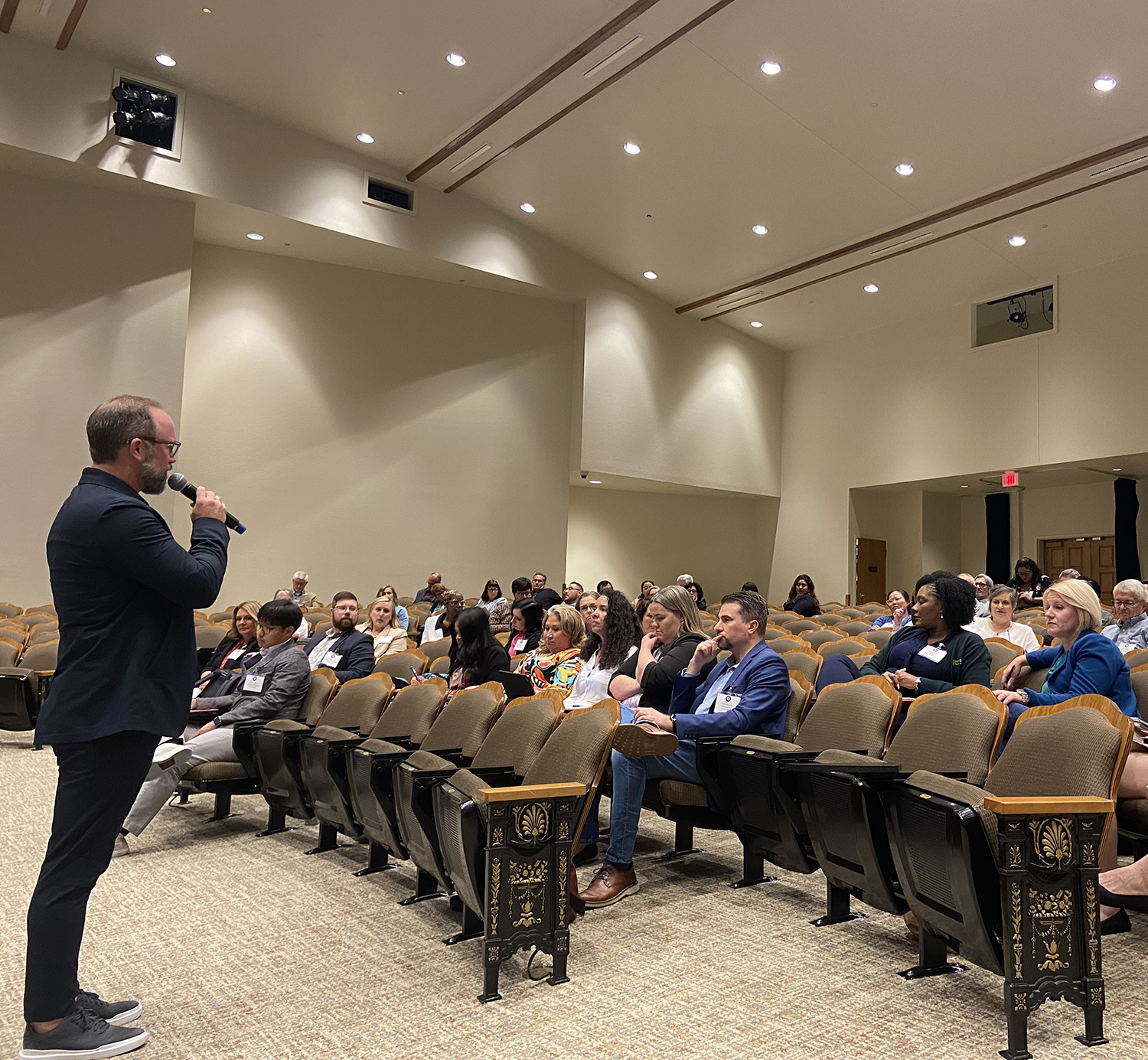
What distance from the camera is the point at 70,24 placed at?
9.05 metres

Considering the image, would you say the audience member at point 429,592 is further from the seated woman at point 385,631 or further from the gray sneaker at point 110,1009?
the gray sneaker at point 110,1009

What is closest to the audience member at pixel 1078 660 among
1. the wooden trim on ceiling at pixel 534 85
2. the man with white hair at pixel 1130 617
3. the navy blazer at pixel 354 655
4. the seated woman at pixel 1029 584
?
the man with white hair at pixel 1130 617

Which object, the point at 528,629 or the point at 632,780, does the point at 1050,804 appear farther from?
the point at 528,629

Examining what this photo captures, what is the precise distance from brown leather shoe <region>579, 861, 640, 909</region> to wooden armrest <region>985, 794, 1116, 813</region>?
Result: 143 cm

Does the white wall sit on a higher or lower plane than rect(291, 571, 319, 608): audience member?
higher

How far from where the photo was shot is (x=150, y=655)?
209 centimetres

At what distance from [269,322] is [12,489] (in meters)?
3.75

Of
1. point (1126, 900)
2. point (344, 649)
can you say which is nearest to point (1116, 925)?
point (1126, 900)

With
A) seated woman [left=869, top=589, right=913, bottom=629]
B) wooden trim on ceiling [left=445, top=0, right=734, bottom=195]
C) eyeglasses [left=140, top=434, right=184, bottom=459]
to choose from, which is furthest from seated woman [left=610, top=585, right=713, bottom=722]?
wooden trim on ceiling [left=445, top=0, right=734, bottom=195]

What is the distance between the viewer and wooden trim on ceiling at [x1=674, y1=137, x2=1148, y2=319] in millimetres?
9297

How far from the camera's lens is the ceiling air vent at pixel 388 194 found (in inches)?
456

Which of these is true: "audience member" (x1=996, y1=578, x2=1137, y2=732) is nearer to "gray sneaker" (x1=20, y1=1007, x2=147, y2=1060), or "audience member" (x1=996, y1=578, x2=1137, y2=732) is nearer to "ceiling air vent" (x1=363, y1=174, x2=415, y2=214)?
"gray sneaker" (x1=20, y1=1007, x2=147, y2=1060)

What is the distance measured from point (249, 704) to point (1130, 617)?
460cm

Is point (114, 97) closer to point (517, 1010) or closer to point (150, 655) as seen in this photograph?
point (150, 655)
